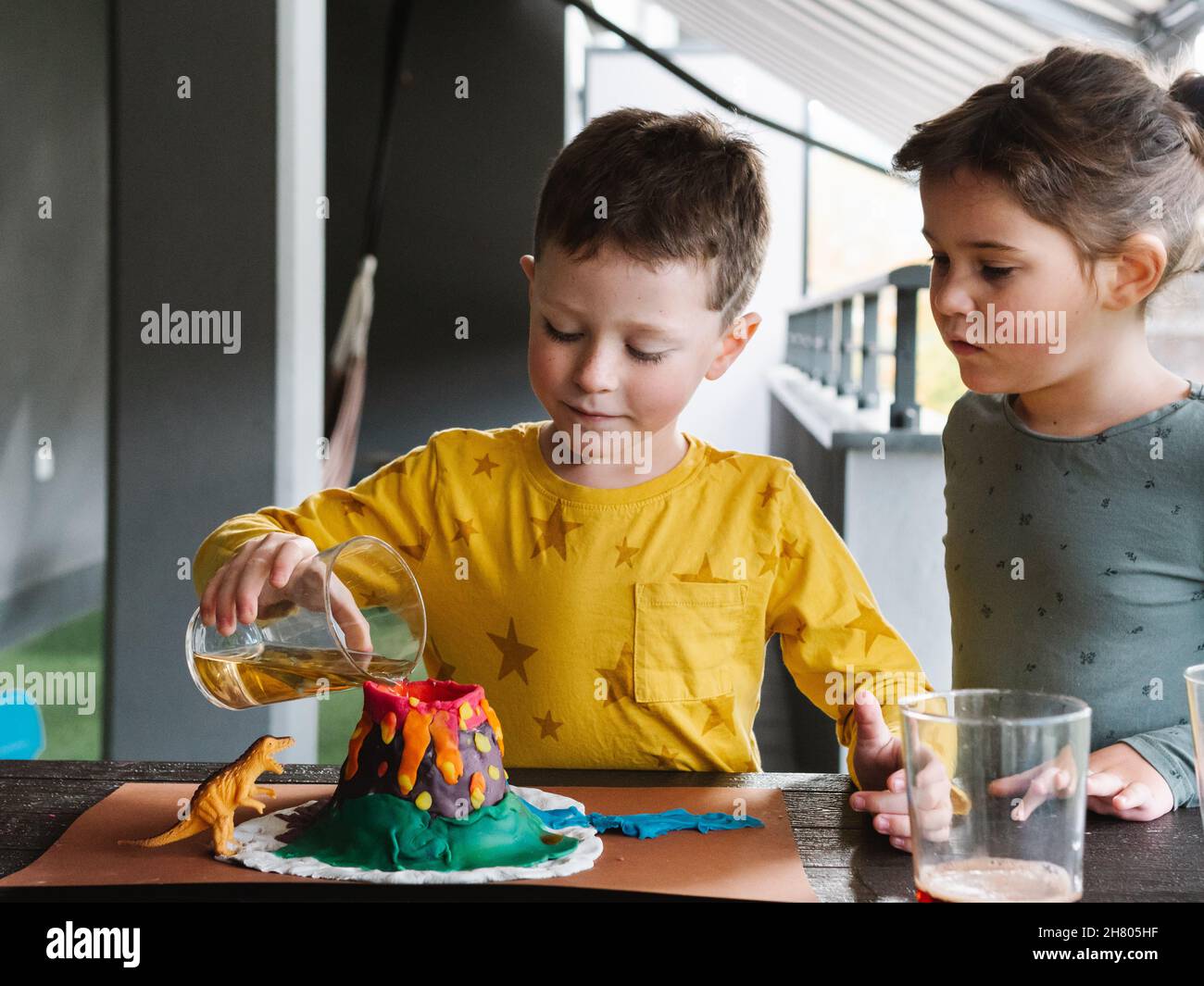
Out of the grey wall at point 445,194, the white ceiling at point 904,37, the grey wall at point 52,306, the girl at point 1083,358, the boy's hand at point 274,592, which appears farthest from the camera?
the grey wall at point 445,194

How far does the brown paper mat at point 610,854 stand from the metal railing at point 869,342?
1643 mm

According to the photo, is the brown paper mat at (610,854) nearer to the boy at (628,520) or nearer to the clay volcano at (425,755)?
the clay volcano at (425,755)

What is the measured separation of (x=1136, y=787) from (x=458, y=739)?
46 centimetres

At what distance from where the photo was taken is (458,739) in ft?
2.54

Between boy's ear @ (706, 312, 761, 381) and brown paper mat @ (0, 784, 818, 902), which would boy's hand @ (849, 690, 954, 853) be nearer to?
brown paper mat @ (0, 784, 818, 902)

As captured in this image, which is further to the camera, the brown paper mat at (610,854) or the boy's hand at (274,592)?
the boy's hand at (274,592)

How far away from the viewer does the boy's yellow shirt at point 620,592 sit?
3.76 ft

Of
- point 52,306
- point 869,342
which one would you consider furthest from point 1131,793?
point 52,306

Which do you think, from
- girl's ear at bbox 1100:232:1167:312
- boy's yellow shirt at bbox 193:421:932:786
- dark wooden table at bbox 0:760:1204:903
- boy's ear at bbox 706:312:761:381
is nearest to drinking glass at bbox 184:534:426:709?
dark wooden table at bbox 0:760:1204:903

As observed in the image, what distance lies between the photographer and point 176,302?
7.80 ft

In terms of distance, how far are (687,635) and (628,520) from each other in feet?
0.40

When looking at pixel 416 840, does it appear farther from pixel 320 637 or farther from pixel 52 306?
pixel 52 306

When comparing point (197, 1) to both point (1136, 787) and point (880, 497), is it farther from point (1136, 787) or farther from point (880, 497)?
point (1136, 787)

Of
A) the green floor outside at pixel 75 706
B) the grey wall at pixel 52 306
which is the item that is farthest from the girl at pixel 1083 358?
the grey wall at pixel 52 306
